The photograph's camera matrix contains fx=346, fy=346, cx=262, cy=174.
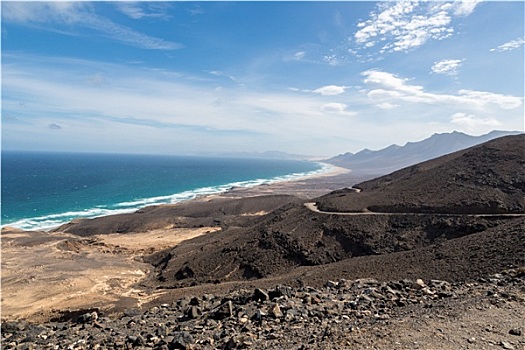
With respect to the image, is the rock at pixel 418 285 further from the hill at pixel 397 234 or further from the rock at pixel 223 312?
the rock at pixel 223 312

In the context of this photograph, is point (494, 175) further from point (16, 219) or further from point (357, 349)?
point (16, 219)

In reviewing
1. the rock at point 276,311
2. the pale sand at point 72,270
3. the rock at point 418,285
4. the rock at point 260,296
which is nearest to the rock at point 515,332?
the rock at point 418,285

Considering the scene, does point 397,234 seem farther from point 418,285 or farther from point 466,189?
point 418,285

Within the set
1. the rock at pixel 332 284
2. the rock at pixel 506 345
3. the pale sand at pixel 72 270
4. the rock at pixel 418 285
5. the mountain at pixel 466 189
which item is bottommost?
the pale sand at pixel 72 270

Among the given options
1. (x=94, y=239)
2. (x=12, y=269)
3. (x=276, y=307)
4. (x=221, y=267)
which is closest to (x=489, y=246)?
(x=276, y=307)

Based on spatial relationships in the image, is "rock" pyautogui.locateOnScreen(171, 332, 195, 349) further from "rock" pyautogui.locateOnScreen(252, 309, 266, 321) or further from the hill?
the hill

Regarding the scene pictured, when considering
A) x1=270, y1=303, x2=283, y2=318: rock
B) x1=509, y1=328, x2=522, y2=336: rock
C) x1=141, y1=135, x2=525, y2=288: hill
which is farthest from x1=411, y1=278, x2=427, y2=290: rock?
x1=270, y1=303, x2=283, y2=318: rock
